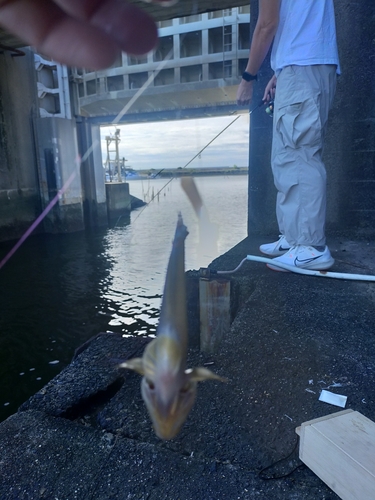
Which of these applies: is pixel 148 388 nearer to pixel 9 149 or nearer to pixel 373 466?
pixel 373 466

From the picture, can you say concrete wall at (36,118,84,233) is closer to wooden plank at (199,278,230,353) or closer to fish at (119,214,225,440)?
wooden plank at (199,278,230,353)

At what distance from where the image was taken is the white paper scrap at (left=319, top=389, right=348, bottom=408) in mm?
2311

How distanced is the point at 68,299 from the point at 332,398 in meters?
9.40

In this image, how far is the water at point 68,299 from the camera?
648 centimetres

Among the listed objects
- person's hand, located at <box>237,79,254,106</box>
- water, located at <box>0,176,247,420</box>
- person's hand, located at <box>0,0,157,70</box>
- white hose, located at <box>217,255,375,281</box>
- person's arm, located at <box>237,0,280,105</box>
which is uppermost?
person's arm, located at <box>237,0,280,105</box>

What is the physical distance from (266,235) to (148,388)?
20.3 ft

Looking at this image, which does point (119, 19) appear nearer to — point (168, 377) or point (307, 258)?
point (168, 377)

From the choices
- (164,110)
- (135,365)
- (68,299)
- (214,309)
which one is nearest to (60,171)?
(68,299)

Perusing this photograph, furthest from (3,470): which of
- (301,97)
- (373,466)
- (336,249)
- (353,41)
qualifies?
(353,41)

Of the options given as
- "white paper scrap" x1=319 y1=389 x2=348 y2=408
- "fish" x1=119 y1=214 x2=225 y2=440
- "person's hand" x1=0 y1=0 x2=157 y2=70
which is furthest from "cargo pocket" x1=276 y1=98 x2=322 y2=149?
"fish" x1=119 y1=214 x2=225 y2=440

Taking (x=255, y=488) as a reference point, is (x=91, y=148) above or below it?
above

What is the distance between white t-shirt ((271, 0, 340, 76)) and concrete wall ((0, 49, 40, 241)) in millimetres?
17033

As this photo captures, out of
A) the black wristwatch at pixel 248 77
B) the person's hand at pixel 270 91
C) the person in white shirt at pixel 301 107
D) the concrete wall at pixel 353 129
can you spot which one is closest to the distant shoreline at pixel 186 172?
the person in white shirt at pixel 301 107

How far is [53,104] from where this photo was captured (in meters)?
20.4
